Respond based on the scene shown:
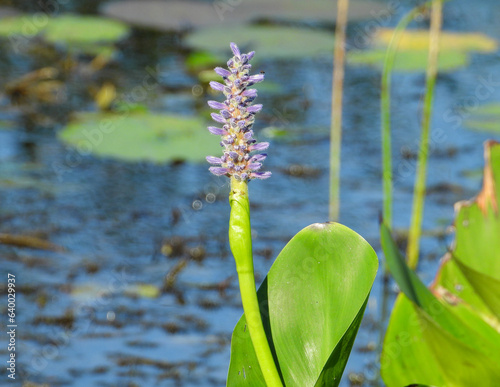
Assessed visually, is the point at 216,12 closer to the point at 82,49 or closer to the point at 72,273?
the point at 82,49

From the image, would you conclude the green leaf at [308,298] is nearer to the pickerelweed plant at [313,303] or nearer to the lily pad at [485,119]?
the pickerelweed plant at [313,303]

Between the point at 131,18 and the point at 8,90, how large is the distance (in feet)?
6.64

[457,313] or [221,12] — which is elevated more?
[221,12]

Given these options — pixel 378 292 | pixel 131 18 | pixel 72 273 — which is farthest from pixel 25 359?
pixel 131 18

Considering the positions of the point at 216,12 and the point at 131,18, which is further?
the point at 216,12

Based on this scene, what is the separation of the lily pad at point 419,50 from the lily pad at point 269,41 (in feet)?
1.11

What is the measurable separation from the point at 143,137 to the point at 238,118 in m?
3.08

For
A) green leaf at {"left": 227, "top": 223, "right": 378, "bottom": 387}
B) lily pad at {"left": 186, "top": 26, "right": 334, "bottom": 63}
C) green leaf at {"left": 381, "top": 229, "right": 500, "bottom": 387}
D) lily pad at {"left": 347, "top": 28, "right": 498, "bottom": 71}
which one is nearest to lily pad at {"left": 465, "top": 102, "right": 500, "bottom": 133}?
lily pad at {"left": 347, "top": 28, "right": 498, "bottom": 71}

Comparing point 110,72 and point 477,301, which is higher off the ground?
point 110,72

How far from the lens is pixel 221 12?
732cm

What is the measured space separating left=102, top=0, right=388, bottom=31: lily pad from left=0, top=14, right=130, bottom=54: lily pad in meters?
0.54

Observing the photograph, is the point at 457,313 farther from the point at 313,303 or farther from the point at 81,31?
the point at 81,31

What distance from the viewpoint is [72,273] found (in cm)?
308

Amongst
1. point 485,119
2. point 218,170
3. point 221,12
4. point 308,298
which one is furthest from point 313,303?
point 221,12
